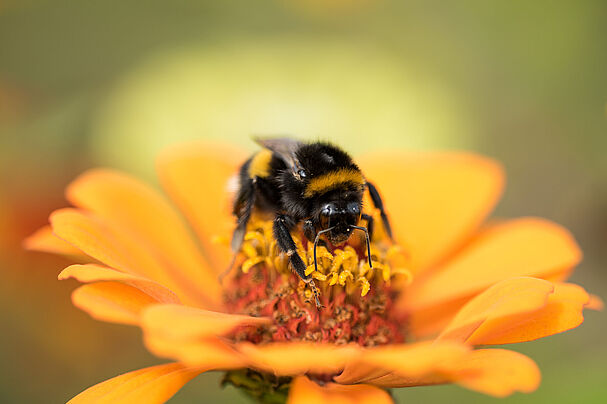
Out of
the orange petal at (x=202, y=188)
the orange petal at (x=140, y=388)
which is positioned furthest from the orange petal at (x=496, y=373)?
the orange petal at (x=202, y=188)

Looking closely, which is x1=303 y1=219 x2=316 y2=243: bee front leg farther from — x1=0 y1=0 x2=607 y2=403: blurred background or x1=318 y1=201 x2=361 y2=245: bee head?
x1=0 y1=0 x2=607 y2=403: blurred background

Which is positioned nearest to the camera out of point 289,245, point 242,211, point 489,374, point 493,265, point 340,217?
point 489,374

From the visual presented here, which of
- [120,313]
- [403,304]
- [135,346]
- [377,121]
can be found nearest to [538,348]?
[403,304]

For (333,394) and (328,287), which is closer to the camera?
(333,394)

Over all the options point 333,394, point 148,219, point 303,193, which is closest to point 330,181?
point 303,193

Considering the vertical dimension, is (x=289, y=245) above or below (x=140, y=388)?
above

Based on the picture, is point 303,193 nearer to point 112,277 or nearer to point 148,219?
point 112,277

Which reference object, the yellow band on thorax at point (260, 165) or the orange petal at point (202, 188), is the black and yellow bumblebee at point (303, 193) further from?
the orange petal at point (202, 188)

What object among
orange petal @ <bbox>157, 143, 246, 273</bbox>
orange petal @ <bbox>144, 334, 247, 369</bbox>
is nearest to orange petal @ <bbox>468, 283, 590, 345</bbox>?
orange petal @ <bbox>144, 334, 247, 369</bbox>
